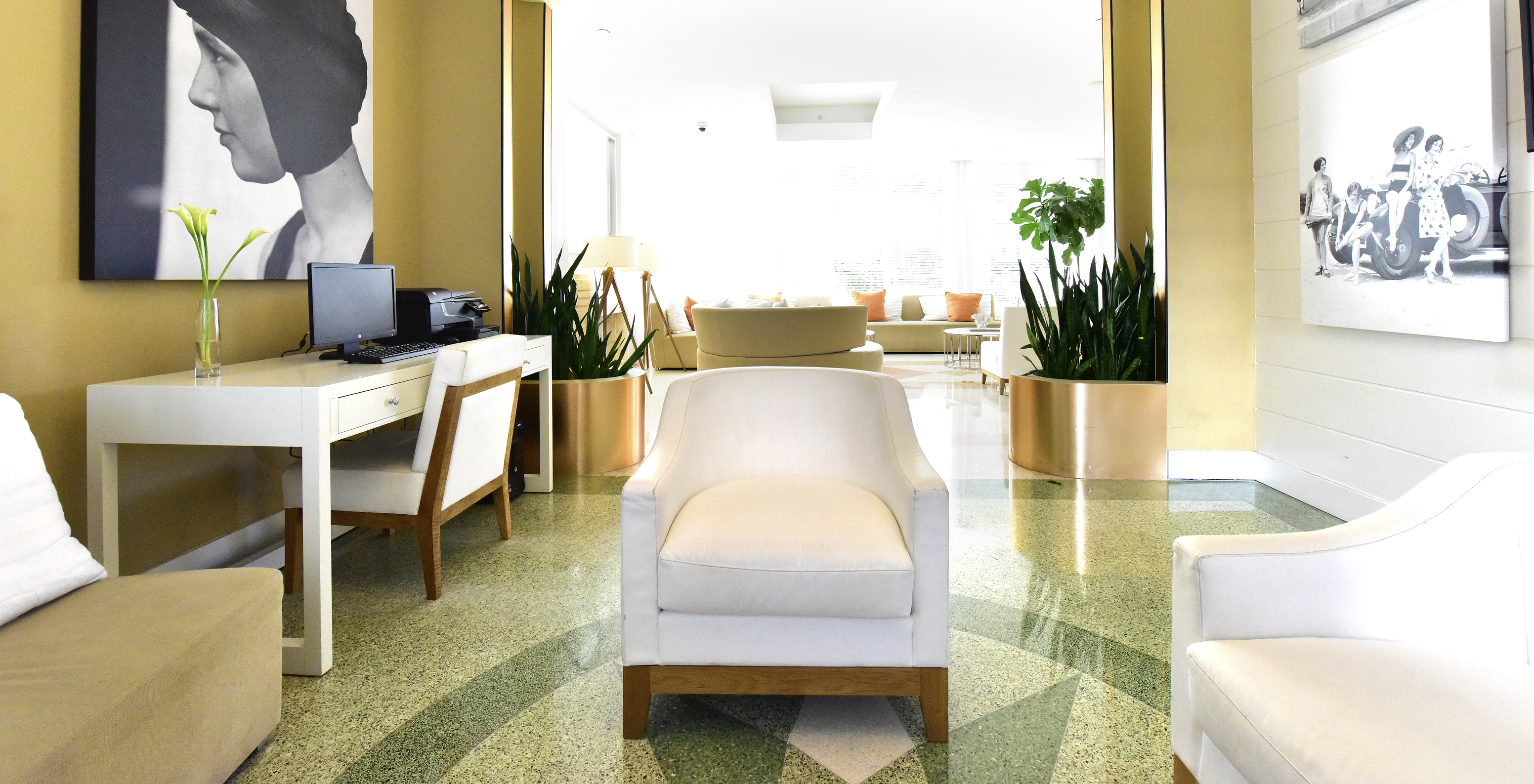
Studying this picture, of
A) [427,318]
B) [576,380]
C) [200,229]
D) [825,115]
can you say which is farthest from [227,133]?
[825,115]

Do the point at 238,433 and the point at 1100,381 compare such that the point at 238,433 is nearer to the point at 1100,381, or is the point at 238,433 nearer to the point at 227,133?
the point at 227,133

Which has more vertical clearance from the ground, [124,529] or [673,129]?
[673,129]

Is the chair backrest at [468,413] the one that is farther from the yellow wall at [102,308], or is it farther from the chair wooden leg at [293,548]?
the yellow wall at [102,308]

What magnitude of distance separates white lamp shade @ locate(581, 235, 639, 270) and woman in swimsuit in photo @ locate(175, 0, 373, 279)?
3.42m

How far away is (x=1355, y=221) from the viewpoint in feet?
9.89

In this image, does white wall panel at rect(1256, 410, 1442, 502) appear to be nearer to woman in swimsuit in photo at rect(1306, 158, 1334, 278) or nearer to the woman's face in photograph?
woman in swimsuit in photo at rect(1306, 158, 1334, 278)

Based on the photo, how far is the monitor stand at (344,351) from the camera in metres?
2.66

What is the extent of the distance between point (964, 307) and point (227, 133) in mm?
9268

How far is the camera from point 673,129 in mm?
9141

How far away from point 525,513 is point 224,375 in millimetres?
1382

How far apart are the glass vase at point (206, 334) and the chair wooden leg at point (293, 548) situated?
46 cm

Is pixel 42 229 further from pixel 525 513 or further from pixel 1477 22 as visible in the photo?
pixel 1477 22

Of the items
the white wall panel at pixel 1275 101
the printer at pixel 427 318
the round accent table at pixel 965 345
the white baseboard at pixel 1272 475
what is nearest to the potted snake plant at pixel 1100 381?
the white baseboard at pixel 1272 475

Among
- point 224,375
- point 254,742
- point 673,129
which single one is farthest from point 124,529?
point 673,129
